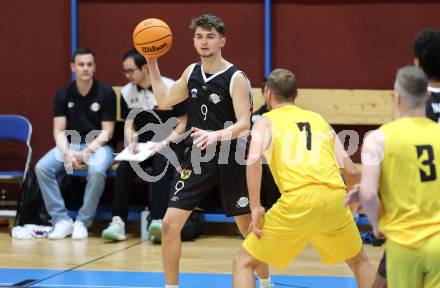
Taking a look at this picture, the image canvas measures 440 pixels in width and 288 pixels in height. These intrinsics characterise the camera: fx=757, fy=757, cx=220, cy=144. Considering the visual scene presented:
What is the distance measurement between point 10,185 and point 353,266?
19.3ft

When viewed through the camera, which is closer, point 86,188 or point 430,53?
point 430,53

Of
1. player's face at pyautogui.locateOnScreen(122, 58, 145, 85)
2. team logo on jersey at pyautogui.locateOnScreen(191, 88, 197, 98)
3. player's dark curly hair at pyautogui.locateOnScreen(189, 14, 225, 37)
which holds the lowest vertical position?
team logo on jersey at pyautogui.locateOnScreen(191, 88, 197, 98)

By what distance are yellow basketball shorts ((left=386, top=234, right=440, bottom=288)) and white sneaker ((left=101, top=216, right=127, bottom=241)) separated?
497 centimetres

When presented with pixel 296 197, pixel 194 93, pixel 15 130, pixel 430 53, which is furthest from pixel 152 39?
pixel 15 130

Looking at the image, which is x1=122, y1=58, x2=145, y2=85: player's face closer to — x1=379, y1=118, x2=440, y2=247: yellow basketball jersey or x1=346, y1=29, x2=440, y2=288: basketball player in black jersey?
x1=346, y1=29, x2=440, y2=288: basketball player in black jersey

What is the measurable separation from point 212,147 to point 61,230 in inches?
144

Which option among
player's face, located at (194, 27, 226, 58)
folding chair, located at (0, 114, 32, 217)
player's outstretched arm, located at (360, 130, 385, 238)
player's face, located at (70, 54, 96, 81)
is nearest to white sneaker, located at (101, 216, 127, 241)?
folding chair, located at (0, 114, 32, 217)

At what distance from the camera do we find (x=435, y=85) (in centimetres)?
397

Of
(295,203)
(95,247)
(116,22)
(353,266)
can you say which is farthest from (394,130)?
(116,22)

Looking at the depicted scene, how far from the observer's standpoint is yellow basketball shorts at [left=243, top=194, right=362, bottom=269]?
422cm

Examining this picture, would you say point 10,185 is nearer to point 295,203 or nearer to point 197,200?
point 197,200

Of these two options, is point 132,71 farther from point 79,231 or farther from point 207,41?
point 207,41

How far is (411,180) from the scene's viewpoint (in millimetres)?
3326

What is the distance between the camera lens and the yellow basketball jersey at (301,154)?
14.1 feet
